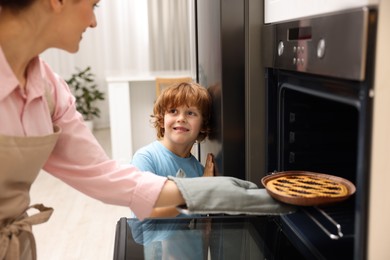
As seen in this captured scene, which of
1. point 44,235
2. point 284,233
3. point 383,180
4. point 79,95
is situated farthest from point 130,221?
point 79,95

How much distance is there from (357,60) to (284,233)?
0.57m

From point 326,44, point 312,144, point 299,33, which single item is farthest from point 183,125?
point 326,44

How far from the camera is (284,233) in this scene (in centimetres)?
108

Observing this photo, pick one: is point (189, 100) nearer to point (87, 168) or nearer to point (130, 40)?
point (87, 168)

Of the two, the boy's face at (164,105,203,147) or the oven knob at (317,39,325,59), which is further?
the boy's face at (164,105,203,147)

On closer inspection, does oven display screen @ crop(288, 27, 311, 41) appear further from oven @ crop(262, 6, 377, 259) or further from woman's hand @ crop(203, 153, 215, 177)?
woman's hand @ crop(203, 153, 215, 177)

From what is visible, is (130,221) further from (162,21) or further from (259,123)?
(162,21)

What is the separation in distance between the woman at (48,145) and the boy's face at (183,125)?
545mm

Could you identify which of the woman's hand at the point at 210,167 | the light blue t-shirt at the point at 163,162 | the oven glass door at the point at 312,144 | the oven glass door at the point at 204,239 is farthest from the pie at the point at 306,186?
the light blue t-shirt at the point at 163,162

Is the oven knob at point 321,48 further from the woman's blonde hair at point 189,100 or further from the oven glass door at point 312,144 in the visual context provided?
the woman's blonde hair at point 189,100

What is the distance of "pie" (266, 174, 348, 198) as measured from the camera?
855 millimetres

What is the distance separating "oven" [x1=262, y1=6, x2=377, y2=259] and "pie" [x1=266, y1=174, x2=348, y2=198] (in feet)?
0.11

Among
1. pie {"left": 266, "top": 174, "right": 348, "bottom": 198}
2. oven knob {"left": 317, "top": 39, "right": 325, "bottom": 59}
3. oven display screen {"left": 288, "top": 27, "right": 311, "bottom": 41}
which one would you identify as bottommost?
pie {"left": 266, "top": 174, "right": 348, "bottom": 198}

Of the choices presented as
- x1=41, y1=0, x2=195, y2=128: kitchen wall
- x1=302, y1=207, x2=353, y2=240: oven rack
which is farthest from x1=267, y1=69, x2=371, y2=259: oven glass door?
x1=41, y1=0, x2=195, y2=128: kitchen wall
